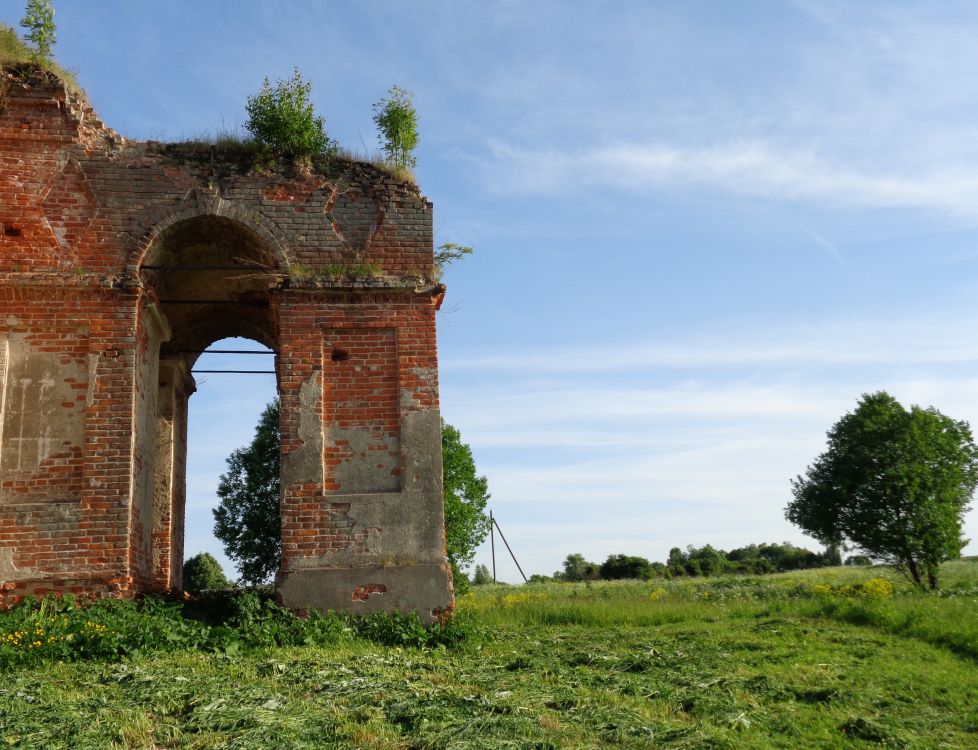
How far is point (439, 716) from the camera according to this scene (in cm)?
584

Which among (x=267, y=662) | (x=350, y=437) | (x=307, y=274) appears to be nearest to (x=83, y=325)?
(x=307, y=274)

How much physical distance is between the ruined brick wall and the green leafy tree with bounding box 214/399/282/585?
1651 cm

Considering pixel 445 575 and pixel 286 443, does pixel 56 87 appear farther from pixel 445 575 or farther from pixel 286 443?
pixel 445 575

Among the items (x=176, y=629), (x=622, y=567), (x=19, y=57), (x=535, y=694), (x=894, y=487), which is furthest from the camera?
(x=622, y=567)

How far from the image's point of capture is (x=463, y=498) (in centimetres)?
3206

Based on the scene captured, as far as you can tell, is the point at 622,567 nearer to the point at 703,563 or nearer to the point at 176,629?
the point at 703,563

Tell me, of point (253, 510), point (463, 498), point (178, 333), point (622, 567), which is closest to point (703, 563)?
point (622, 567)

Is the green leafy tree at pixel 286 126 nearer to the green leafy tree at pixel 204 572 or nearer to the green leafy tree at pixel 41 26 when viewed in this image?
the green leafy tree at pixel 41 26

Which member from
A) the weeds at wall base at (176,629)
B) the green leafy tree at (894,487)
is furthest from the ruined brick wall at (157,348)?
the green leafy tree at (894,487)

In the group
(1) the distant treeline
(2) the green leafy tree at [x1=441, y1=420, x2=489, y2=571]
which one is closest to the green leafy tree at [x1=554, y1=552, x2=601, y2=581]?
(1) the distant treeline

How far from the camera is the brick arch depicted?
35.2ft

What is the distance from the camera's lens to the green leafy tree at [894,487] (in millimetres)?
26828

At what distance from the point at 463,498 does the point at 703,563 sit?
17.7 metres

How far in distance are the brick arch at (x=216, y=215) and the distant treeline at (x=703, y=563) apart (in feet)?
88.6
